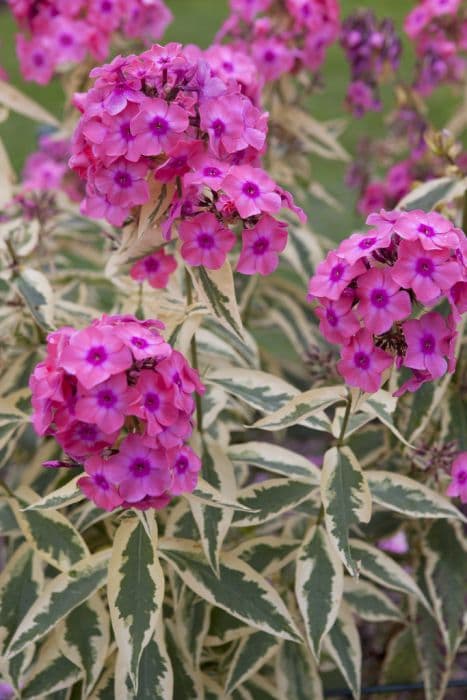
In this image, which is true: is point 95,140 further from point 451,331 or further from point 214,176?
point 451,331

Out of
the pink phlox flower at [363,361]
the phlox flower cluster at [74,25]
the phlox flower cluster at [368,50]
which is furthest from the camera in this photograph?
the phlox flower cluster at [368,50]

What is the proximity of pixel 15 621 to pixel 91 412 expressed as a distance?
55cm

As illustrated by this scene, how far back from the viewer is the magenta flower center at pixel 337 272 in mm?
1193

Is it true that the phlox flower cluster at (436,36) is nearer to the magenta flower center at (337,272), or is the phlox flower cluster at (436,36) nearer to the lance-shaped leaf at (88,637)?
the magenta flower center at (337,272)

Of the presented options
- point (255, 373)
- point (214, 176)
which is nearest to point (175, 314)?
point (255, 373)

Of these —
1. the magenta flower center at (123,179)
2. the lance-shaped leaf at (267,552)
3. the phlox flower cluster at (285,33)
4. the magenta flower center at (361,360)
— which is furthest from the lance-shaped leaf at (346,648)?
the phlox flower cluster at (285,33)

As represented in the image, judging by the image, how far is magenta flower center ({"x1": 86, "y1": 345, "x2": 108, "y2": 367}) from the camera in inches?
43.6

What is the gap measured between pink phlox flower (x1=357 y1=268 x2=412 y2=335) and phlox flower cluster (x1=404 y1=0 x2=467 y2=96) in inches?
58.6

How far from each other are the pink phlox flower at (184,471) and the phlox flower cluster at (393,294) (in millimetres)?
221

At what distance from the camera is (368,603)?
171 centimetres

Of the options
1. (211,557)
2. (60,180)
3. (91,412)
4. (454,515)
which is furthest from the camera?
(60,180)

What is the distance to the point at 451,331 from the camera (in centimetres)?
120

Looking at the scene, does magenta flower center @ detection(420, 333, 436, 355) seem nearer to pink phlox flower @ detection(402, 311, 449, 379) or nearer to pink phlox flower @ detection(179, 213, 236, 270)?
pink phlox flower @ detection(402, 311, 449, 379)

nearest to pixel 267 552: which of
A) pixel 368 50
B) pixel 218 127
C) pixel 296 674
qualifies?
pixel 296 674
